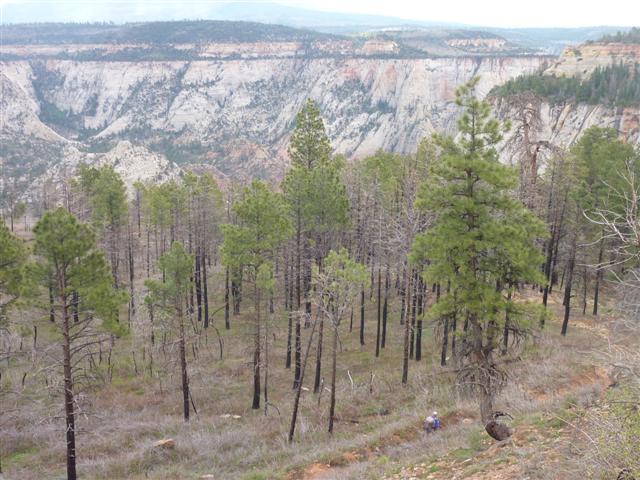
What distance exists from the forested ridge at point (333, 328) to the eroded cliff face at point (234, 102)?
91.0m

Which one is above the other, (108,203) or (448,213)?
(448,213)

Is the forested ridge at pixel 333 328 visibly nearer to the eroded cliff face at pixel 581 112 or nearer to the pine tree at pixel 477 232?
the pine tree at pixel 477 232

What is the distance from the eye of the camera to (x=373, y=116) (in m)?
152

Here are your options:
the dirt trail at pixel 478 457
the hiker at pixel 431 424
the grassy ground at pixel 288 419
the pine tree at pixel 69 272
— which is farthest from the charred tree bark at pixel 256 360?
the hiker at pixel 431 424

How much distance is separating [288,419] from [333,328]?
5.19 meters

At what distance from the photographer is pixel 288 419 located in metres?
23.5

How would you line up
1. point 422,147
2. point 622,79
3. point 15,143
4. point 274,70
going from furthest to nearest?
point 274,70 → point 15,143 → point 622,79 → point 422,147

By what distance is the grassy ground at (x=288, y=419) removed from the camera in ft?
50.8

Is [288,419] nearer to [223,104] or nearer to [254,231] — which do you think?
[254,231]

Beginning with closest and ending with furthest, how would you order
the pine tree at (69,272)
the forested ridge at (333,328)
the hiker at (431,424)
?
the forested ridge at (333,328)
the pine tree at (69,272)
the hiker at (431,424)

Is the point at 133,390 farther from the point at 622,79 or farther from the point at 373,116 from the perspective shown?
the point at 373,116

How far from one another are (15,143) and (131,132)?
35.7m

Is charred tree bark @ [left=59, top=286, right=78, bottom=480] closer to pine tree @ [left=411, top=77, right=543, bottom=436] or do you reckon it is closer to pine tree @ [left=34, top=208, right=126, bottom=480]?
pine tree @ [left=34, top=208, right=126, bottom=480]

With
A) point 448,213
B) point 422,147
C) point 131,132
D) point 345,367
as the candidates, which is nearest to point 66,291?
point 448,213
